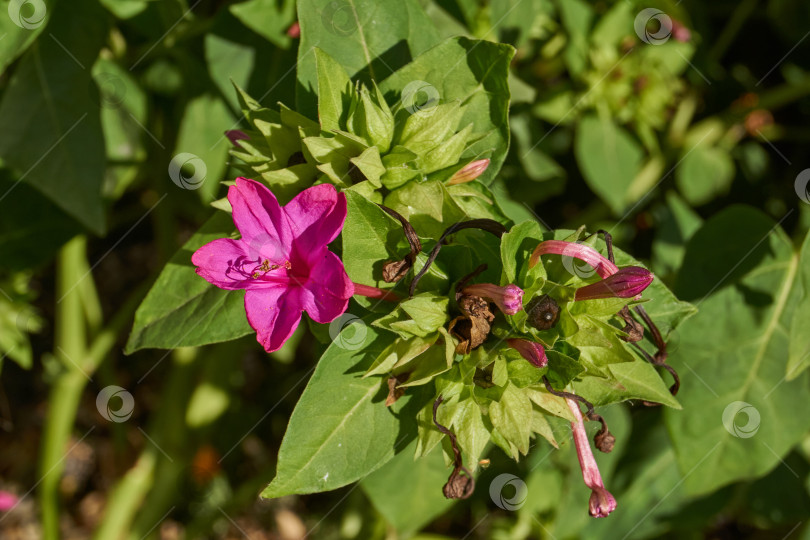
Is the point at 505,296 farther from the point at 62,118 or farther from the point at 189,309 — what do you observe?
the point at 62,118

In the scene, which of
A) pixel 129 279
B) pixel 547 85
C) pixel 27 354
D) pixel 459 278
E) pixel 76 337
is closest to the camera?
pixel 459 278

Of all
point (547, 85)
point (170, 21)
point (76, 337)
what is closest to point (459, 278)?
point (170, 21)

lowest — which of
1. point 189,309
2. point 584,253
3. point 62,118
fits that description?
point 62,118

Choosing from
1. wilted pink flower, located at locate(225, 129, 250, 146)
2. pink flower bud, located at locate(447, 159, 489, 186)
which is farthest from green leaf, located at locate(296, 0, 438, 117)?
pink flower bud, located at locate(447, 159, 489, 186)

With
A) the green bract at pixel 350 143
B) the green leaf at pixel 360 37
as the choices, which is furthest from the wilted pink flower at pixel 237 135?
the green leaf at pixel 360 37

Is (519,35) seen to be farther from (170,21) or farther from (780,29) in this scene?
(780,29)

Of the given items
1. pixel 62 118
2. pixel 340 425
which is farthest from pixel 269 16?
pixel 340 425

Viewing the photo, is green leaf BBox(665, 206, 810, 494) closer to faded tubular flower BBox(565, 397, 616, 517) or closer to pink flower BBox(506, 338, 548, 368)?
faded tubular flower BBox(565, 397, 616, 517)
